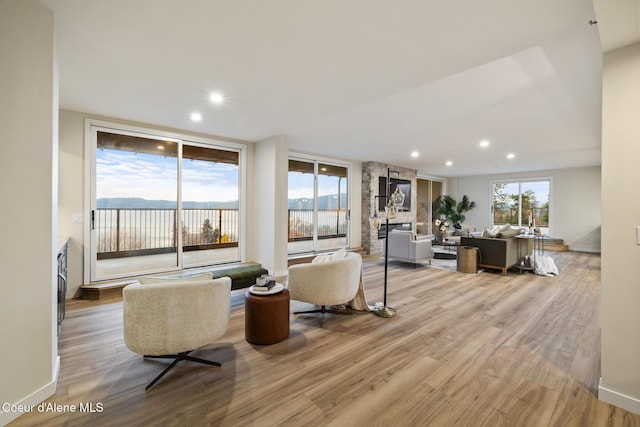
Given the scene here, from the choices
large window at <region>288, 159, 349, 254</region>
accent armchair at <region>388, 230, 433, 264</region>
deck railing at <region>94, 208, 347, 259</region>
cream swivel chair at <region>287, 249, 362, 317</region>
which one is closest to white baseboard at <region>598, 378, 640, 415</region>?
cream swivel chair at <region>287, 249, 362, 317</region>

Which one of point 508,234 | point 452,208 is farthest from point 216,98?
point 452,208

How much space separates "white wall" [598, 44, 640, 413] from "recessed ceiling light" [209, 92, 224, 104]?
3.57m

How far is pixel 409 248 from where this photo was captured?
5965 mm

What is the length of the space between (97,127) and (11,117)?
2.92m

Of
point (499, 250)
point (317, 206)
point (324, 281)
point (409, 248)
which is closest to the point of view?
point (324, 281)

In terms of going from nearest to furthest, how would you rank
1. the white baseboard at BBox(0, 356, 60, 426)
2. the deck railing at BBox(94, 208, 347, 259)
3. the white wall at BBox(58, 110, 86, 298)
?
the white baseboard at BBox(0, 356, 60, 426) < the white wall at BBox(58, 110, 86, 298) < the deck railing at BBox(94, 208, 347, 259)

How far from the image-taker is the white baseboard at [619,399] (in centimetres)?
181

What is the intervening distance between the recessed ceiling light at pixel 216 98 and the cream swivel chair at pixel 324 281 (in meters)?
2.26

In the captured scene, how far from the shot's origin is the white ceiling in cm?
190

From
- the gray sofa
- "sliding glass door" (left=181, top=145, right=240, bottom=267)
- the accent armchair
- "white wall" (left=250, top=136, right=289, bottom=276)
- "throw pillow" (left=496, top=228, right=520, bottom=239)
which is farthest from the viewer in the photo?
the accent armchair

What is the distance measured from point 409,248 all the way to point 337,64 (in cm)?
440

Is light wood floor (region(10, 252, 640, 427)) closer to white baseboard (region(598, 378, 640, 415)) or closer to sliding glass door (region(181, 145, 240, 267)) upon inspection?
white baseboard (region(598, 378, 640, 415))

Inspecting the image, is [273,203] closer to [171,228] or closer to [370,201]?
[171,228]

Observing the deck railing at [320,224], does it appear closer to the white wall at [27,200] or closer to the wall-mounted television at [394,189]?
the wall-mounted television at [394,189]
